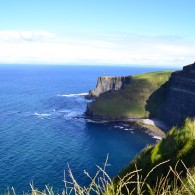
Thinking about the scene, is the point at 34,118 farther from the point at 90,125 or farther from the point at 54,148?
the point at 54,148

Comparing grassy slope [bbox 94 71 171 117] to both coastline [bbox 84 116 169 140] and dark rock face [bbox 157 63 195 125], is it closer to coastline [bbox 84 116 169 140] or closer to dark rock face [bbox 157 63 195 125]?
coastline [bbox 84 116 169 140]

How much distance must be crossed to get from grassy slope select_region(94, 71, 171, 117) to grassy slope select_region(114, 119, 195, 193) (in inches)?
4996

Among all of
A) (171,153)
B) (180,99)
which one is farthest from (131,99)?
(171,153)

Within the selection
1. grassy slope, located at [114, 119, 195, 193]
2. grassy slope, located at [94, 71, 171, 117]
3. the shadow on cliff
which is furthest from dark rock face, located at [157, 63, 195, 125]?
grassy slope, located at [114, 119, 195, 193]

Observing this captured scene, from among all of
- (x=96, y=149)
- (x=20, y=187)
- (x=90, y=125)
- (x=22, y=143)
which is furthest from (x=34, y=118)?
(x=20, y=187)

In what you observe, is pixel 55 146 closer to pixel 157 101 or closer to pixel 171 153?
pixel 157 101

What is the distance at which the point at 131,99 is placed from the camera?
164m

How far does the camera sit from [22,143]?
103125mm

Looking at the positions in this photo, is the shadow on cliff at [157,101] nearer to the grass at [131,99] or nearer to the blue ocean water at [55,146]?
the grass at [131,99]

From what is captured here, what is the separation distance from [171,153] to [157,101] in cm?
14513

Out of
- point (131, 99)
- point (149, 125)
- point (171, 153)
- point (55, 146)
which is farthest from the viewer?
point (131, 99)

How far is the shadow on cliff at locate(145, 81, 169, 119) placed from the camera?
155 metres

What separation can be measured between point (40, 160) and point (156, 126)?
210ft

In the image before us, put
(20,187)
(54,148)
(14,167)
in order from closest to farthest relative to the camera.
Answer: (20,187) < (14,167) < (54,148)
